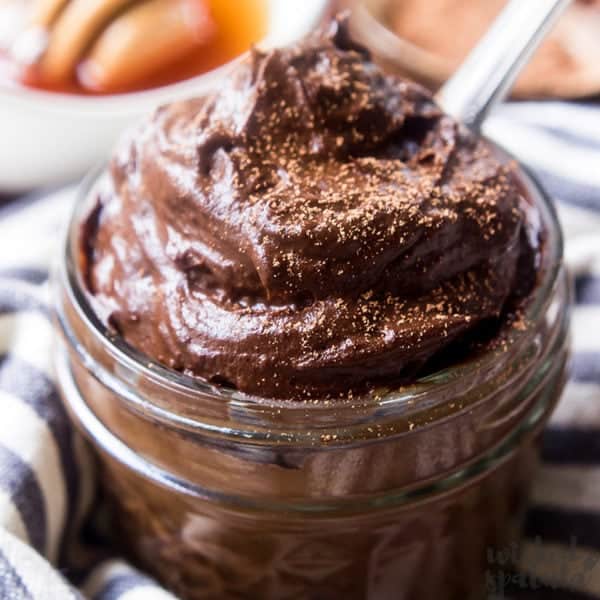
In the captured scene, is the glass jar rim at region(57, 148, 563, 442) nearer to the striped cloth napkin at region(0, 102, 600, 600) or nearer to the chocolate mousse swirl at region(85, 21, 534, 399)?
the chocolate mousse swirl at region(85, 21, 534, 399)

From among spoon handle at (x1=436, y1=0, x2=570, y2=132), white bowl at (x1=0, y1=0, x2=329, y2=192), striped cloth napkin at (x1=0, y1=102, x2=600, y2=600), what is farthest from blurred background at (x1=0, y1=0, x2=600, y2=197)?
spoon handle at (x1=436, y1=0, x2=570, y2=132)

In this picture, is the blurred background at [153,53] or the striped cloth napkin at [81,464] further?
the blurred background at [153,53]

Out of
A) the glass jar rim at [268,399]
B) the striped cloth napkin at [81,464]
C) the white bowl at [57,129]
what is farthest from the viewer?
the white bowl at [57,129]

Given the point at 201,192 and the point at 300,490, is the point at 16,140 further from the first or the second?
the point at 300,490

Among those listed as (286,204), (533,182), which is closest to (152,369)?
(286,204)

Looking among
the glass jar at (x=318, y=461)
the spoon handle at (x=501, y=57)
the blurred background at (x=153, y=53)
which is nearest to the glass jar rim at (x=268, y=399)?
the glass jar at (x=318, y=461)

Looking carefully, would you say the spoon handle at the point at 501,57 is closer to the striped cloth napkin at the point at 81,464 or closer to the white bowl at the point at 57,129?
the striped cloth napkin at the point at 81,464
